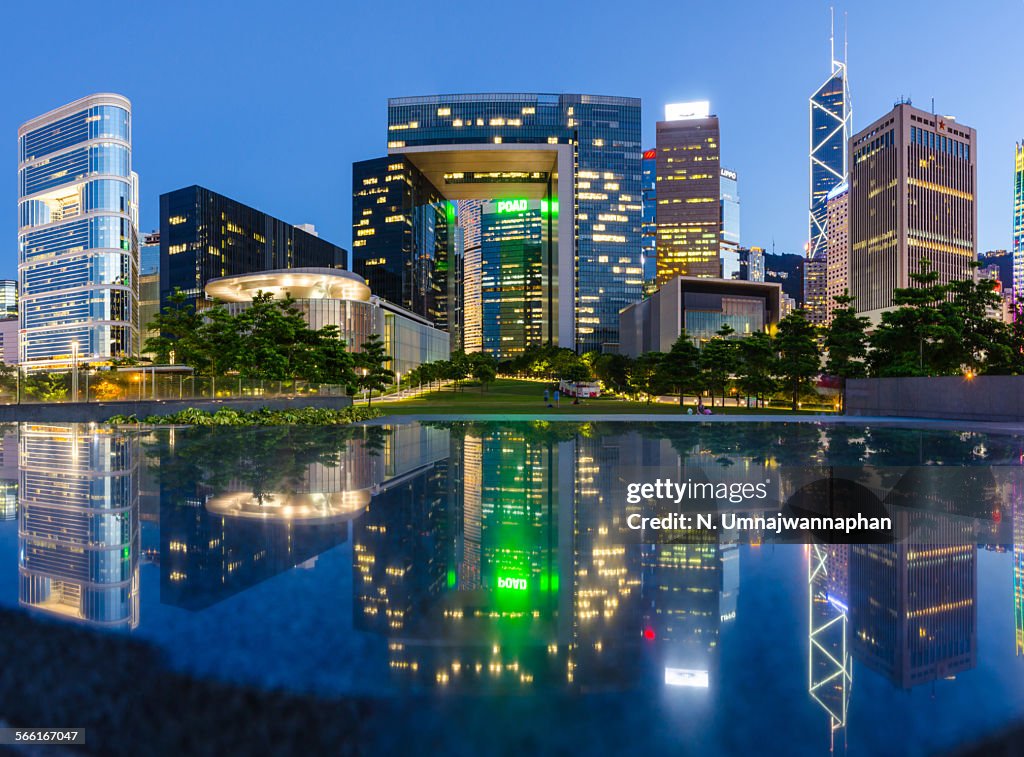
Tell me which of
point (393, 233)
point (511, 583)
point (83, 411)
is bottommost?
point (511, 583)

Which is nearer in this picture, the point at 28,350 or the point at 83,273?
the point at 83,273

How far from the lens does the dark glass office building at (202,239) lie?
13675cm

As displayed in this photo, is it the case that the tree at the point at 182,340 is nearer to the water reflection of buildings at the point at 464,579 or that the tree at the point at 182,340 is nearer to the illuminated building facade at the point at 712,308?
the water reflection of buildings at the point at 464,579

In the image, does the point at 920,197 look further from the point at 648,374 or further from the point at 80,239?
the point at 80,239

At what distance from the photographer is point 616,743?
117 inches

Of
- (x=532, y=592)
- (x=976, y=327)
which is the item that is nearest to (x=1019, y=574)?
(x=532, y=592)

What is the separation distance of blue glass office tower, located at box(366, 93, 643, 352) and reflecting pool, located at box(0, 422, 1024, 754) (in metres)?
124

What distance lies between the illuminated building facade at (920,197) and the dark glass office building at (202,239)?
176m

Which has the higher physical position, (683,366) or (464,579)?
(683,366)

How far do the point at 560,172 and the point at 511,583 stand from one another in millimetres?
133132

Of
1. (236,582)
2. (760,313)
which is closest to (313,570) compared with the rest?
(236,582)

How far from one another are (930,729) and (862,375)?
147 ft

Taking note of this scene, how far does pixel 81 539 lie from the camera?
689cm

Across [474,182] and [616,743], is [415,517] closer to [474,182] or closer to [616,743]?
[616,743]
